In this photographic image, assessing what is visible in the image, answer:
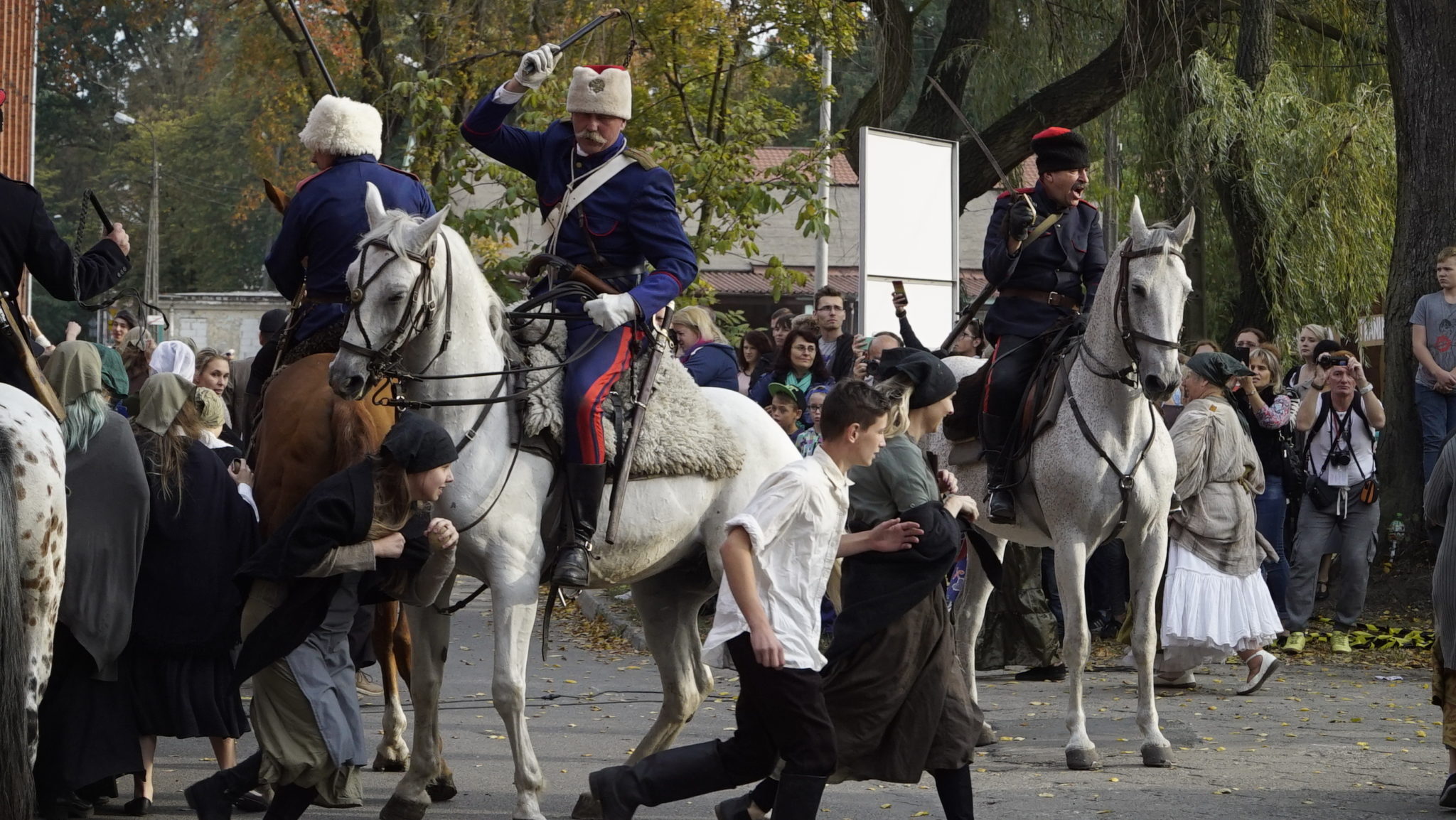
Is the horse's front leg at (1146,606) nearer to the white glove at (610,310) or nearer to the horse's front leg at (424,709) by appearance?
the white glove at (610,310)

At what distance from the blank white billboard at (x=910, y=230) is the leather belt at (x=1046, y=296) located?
2.67 meters

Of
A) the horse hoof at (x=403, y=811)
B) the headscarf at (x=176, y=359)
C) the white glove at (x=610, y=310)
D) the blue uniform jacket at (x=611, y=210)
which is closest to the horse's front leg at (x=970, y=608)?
the blue uniform jacket at (x=611, y=210)

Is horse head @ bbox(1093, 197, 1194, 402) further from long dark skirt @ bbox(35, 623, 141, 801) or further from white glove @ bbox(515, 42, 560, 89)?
long dark skirt @ bbox(35, 623, 141, 801)

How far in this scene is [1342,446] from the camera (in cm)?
1335

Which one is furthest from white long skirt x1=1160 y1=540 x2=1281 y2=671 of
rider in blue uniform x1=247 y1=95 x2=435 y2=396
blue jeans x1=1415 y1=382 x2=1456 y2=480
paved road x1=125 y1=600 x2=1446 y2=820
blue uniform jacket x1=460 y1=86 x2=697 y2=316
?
rider in blue uniform x1=247 y1=95 x2=435 y2=396

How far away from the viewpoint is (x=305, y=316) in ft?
25.1

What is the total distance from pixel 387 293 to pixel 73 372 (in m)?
1.43

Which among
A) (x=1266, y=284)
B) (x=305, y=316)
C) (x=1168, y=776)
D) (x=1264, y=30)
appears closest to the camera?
(x=305, y=316)

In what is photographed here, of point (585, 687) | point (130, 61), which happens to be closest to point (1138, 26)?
point (585, 687)

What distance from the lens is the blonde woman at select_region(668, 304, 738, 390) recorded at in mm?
11641

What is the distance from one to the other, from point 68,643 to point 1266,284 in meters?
15.3

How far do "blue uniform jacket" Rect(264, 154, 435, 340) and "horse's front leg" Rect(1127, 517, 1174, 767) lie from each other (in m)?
4.34

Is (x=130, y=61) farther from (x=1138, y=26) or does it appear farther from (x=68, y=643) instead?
(x=68, y=643)

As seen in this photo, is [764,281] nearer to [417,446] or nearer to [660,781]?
[417,446]
